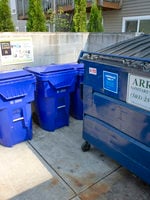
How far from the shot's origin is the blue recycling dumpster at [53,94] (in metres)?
3.11

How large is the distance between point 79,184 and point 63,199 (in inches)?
11.0

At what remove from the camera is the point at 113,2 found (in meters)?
7.80

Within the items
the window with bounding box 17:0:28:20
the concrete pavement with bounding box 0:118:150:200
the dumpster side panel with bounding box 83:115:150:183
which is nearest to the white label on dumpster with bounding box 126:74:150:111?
the dumpster side panel with bounding box 83:115:150:183

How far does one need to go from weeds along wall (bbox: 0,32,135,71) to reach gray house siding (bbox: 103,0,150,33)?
145 inches

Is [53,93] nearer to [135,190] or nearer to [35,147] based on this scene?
[35,147]

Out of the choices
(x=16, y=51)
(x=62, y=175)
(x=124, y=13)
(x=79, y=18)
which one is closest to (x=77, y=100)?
(x=16, y=51)

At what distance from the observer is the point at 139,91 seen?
1.92 meters

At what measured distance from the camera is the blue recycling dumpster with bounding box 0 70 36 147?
272 centimetres

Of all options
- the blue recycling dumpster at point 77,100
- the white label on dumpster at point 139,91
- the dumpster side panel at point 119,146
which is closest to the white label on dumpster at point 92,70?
the white label on dumpster at point 139,91

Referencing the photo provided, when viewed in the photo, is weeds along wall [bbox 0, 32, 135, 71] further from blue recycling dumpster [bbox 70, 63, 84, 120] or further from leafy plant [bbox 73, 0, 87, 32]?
leafy plant [bbox 73, 0, 87, 32]

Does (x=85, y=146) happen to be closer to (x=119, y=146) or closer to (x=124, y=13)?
(x=119, y=146)

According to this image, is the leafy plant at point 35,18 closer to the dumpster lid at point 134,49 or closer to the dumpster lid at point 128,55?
the dumpster lid at point 128,55

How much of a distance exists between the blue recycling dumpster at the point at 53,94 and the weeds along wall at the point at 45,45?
1.52 ft

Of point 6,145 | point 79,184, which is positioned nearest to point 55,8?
point 6,145
